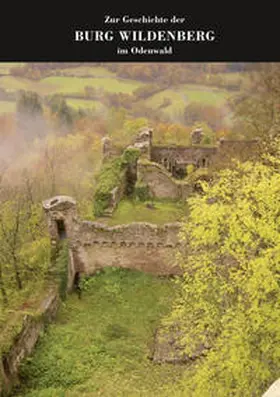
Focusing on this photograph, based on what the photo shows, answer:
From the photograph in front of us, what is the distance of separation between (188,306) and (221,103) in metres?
41.1

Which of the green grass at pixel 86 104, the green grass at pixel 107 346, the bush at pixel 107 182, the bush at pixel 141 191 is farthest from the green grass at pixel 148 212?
the green grass at pixel 86 104

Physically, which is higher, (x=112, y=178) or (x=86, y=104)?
(x=86, y=104)

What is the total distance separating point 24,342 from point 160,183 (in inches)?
721

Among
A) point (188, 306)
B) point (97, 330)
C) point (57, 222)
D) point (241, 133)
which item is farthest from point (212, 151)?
point (188, 306)

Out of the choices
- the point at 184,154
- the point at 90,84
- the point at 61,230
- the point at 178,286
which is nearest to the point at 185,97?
the point at 90,84

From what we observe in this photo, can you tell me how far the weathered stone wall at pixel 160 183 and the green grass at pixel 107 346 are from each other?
1038 cm

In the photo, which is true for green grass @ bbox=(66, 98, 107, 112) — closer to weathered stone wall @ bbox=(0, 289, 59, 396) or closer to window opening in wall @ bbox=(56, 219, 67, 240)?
window opening in wall @ bbox=(56, 219, 67, 240)

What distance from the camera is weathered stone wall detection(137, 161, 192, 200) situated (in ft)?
112

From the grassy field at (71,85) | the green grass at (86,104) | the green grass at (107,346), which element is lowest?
the green grass at (107,346)

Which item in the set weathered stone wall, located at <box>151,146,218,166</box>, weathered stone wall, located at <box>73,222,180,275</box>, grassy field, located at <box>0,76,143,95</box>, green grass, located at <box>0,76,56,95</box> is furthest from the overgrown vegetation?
grassy field, located at <box>0,76,143,95</box>

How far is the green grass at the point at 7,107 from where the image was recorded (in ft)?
180

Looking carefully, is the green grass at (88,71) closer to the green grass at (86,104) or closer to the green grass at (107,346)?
the green grass at (86,104)

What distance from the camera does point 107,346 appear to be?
19.6 m

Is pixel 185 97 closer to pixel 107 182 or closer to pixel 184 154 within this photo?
pixel 184 154
